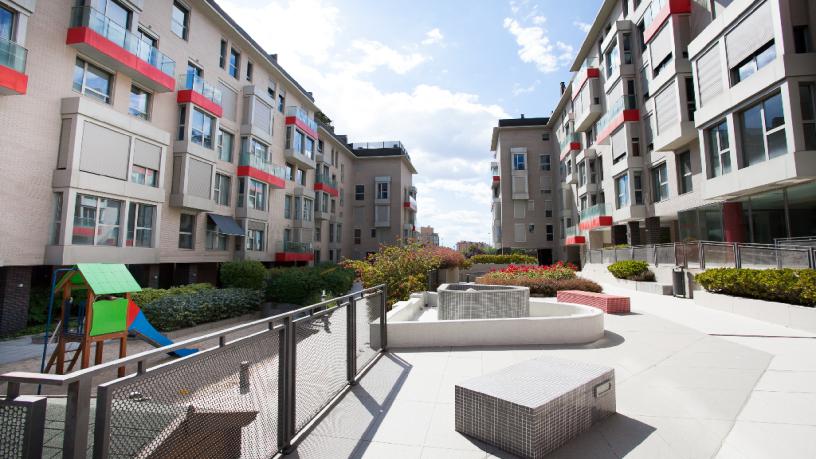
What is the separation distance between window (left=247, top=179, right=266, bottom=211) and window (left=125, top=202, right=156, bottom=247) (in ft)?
23.8

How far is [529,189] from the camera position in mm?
42969

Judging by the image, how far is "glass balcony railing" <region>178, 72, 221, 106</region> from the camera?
19812mm

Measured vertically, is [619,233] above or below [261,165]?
below

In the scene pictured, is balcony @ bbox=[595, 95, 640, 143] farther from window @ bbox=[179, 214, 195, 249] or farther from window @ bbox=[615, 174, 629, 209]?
window @ bbox=[179, 214, 195, 249]

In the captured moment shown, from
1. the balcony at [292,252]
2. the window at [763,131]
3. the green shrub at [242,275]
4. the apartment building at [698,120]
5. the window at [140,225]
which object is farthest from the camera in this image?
the balcony at [292,252]

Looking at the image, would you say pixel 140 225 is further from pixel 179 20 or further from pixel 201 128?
pixel 179 20

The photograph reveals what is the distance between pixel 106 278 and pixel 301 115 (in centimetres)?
2549

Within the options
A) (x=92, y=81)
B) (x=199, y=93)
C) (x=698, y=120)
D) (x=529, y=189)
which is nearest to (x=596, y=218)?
(x=698, y=120)

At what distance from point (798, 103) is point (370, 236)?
1594 inches

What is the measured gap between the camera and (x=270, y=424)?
333 centimetres

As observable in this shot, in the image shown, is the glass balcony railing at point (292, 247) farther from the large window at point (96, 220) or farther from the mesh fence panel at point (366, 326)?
the mesh fence panel at point (366, 326)

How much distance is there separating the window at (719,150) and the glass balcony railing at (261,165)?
79.8ft

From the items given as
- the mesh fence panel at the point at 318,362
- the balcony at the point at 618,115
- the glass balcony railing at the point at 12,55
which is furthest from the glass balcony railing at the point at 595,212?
the glass balcony railing at the point at 12,55

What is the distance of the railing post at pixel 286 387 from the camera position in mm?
3433
